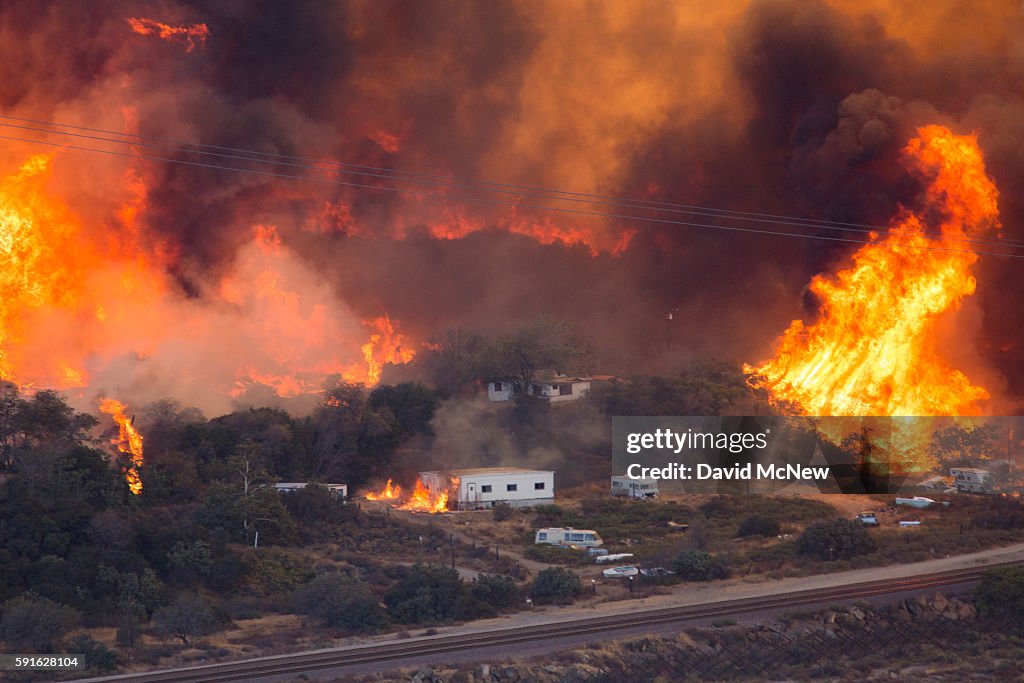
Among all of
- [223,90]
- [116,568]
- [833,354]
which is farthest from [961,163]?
[116,568]

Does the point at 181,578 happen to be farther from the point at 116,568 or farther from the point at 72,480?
the point at 72,480

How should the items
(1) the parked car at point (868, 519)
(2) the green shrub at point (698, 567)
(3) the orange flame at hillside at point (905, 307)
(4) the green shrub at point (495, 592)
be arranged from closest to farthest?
(4) the green shrub at point (495, 592), (2) the green shrub at point (698, 567), (1) the parked car at point (868, 519), (3) the orange flame at hillside at point (905, 307)

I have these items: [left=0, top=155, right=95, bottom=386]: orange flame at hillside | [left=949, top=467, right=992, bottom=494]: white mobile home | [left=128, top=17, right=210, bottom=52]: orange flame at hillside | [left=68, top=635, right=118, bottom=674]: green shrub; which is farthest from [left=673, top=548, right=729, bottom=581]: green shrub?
[left=128, top=17, right=210, bottom=52]: orange flame at hillside

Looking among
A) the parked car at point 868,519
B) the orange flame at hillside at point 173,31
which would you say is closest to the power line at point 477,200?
the orange flame at hillside at point 173,31

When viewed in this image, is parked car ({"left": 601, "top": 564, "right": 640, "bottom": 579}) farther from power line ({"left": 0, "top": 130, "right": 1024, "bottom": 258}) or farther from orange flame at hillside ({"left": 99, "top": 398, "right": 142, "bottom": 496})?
power line ({"left": 0, "top": 130, "right": 1024, "bottom": 258})

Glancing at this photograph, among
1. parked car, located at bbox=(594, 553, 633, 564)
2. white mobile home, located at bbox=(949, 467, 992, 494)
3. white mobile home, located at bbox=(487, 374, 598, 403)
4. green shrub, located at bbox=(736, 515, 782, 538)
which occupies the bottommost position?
parked car, located at bbox=(594, 553, 633, 564)

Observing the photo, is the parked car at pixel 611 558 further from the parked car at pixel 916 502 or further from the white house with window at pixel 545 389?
the white house with window at pixel 545 389

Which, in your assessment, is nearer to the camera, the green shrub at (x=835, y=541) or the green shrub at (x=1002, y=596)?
the green shrub at (x=1002, y=596)
